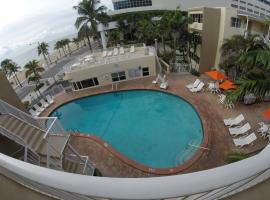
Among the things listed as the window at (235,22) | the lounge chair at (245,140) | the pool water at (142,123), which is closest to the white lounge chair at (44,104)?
the pool water at (142,123)

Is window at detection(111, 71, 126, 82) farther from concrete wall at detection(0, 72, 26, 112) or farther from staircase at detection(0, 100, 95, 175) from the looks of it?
staircase at detection(0, 100, 95, 175)

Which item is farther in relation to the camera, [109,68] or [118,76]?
[118,76]

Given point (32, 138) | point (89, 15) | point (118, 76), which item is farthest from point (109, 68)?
point (32, 138)

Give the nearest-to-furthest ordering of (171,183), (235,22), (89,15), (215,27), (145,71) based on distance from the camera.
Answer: (171,183) → (215,27) → (235,22) → (145,71) → (89,15)

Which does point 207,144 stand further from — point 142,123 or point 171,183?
point 171,183

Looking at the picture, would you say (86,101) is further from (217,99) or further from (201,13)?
(201,13)

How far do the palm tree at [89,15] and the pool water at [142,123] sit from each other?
14525 mm

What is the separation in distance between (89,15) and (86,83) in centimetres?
1350

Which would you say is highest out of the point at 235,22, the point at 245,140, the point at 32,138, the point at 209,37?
the point at 235,22

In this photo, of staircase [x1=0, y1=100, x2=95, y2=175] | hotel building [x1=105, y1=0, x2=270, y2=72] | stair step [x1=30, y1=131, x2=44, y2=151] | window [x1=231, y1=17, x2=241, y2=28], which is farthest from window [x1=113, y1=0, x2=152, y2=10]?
stair step [x1=30, y1=131, x2=44, y2=151]

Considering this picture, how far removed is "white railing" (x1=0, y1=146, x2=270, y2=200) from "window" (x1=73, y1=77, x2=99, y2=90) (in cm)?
2215

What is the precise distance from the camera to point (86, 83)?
23969 millimetres

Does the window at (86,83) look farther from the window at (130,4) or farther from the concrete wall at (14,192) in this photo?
the window at (130,4)

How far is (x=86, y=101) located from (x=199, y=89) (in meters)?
12.8
